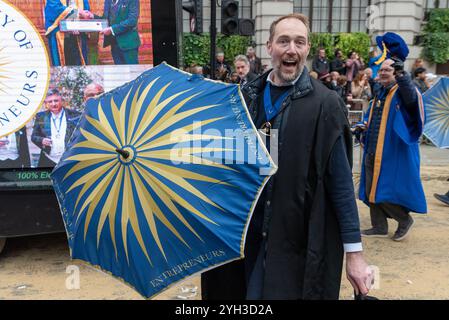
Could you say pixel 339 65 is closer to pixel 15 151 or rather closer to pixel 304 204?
pixel 15 151

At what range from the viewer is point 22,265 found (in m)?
4.70

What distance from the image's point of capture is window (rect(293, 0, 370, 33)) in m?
18.8

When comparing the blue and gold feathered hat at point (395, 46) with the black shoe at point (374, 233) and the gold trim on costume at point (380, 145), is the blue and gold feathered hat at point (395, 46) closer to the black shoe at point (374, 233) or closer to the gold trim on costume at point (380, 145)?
the gold trim on costume at point (380, 145)

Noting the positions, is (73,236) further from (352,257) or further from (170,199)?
(352,257)

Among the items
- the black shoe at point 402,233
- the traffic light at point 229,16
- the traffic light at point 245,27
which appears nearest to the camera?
the black shoe at point 402,233

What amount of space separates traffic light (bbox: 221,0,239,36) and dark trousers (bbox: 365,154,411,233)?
16.3 feet

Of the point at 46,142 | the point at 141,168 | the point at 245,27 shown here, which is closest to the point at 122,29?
the point at 46,142

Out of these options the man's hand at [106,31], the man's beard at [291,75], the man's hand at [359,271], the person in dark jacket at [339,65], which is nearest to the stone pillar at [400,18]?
the person in dark jacket at [339,65]

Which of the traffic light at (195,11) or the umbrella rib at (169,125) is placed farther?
the traffic light at (195,11)

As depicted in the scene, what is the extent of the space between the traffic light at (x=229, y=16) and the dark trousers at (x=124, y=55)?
17.4 ft

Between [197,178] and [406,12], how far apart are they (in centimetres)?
1781

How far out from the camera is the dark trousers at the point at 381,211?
5.30 meters

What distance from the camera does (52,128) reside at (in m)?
4.30
